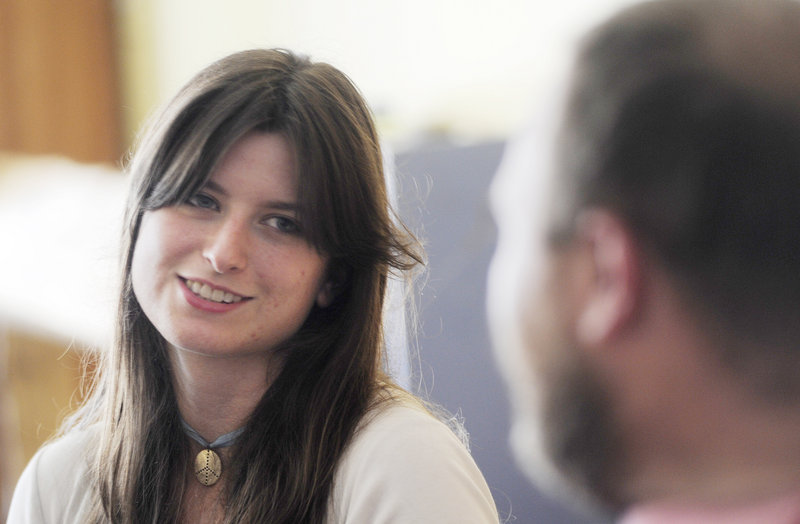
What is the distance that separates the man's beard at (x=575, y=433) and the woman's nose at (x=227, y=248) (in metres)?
0.84

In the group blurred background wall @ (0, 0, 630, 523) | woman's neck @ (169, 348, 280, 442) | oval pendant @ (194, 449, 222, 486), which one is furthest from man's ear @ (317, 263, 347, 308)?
blurred background wall @ (0, 0, 630, 523)

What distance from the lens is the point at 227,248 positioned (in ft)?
3.43

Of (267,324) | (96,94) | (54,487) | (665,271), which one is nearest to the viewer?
(665,271)

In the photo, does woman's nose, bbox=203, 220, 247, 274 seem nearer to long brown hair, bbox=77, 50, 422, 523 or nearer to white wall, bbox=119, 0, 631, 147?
long brown hair, bbox=77, 50, 422, 523

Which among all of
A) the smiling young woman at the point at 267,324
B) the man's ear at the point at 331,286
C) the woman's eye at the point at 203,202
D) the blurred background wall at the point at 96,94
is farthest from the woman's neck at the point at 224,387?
the blurred background wall at the point at 96,94

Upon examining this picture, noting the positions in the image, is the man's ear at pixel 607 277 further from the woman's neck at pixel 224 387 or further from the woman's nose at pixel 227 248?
the woman's neck at pixel 224 387

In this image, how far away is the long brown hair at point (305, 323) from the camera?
42.0 inches

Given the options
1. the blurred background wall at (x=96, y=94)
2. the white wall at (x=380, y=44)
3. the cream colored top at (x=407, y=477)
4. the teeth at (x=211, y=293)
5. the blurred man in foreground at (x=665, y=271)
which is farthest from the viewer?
the blurred background wall at (x=96, y=94)

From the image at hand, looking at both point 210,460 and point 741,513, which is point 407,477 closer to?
point 210,460

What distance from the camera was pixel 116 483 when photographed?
1.19 metres

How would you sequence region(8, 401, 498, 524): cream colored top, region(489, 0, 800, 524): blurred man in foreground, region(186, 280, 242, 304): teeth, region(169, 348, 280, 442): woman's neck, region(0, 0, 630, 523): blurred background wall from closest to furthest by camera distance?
region(489, 0, 800, 524): blurred man in foreground
region(8, 401, 498, 524): cream colored top
region(186, 280, 242, 304): teeth
region(169, 348, 280, 442): woman's neck
region(0, 0, 630, 523): blurred background wall

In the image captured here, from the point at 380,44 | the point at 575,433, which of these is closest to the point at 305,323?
the point at 575,433

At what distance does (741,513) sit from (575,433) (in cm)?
5

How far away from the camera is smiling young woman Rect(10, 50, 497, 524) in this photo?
1.05 m
